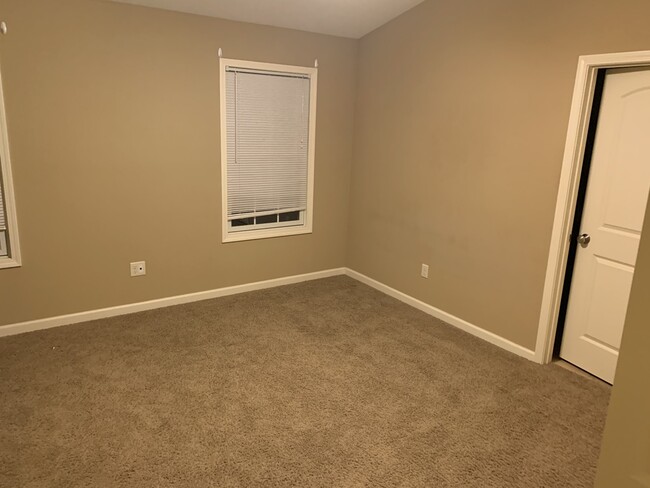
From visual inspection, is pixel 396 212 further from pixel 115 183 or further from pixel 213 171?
pixel 115 183

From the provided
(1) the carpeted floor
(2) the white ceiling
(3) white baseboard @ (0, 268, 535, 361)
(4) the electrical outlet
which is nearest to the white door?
(1) the carpeted floor

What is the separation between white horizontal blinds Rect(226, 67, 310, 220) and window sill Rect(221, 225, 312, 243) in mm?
161

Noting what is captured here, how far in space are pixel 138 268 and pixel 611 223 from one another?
3.44 metres

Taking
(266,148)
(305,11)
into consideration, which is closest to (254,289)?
(266,148)

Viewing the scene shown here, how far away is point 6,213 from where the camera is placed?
325 centimetres

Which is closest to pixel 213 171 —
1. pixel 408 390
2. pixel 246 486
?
pixel 408 390

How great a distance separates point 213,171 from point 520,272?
2.57 m

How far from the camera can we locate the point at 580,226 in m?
3.10

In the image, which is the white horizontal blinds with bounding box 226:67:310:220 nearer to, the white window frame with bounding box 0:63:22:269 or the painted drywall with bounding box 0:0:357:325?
the painted drywall with bounding box 0:0:357:325

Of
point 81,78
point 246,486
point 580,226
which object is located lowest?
point 246,486

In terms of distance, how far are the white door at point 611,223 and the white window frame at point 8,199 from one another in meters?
3.84

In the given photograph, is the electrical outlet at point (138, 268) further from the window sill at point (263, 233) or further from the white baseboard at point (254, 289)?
the window sill at point (263, 233)

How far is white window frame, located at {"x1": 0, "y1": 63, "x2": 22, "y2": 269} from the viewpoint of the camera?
313 cm

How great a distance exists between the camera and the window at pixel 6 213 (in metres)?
3.14
